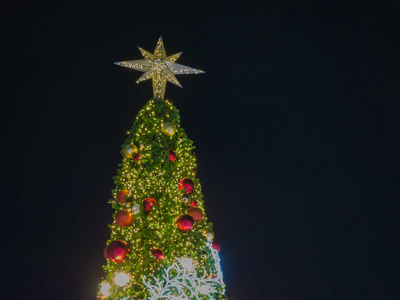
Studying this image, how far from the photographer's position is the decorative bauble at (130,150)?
3.64 m

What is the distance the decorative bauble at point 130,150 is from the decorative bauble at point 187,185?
59 centimetres

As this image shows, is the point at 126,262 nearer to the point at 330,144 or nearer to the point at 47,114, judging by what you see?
the point at 47,114

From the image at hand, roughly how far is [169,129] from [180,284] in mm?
1505

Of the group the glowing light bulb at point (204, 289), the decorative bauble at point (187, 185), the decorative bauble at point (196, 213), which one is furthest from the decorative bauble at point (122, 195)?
the glowing light bulb at point (204, 289)

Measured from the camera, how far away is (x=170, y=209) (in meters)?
3.42

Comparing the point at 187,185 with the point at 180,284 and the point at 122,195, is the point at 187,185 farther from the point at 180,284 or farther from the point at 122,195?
the point at 180,284

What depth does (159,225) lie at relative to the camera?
3314mm

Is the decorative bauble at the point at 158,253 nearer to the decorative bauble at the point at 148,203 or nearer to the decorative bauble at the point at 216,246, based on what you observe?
the decorative bauble at the point at 148,203

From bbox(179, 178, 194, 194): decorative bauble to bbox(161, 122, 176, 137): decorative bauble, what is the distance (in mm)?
499

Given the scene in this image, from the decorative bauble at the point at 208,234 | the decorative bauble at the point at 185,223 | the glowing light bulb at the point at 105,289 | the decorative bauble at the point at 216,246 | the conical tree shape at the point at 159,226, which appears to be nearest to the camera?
the conical tree shape at the point at 159,226

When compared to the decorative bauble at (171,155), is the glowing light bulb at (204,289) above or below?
below

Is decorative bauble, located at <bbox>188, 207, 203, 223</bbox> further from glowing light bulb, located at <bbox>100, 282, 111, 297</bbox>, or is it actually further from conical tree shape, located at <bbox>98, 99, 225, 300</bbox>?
glowing light bulb, located at <bbox>100, 282, 111, 297</bbox>

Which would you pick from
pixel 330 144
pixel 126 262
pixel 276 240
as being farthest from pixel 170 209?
pixel 330 144

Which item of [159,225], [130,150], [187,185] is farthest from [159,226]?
[130,150]
